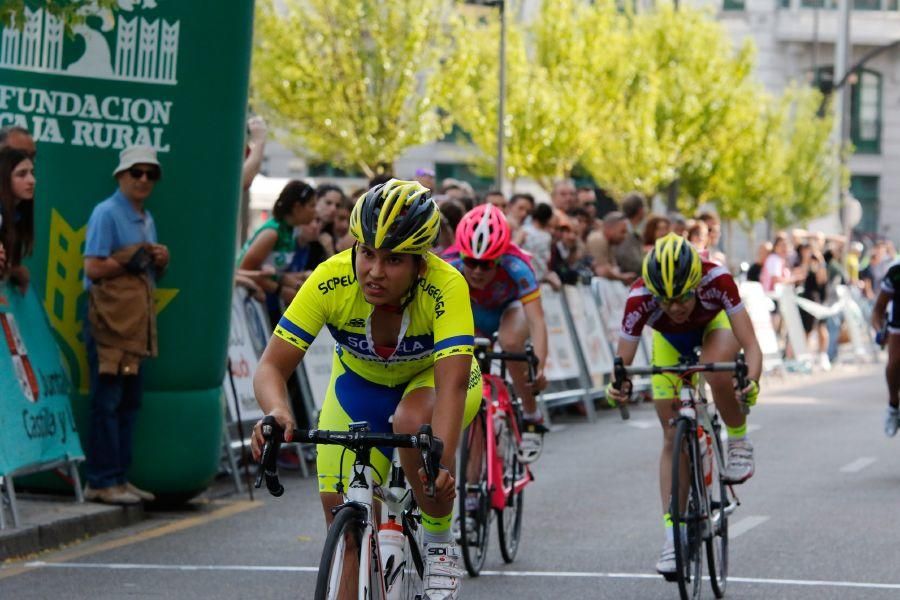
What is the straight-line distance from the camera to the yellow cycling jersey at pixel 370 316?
6.19 meters

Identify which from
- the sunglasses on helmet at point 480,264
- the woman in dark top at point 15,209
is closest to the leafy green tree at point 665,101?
the woman in dark top at point 15,209

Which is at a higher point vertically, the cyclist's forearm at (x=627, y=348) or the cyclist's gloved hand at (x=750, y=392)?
the cyclist's forearm at (x=627, y=348)

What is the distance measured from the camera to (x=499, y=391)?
398 inches

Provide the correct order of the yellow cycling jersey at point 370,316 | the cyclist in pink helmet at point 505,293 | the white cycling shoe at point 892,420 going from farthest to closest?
1. the white cycling shoe at point 892,420
2. the cyclist in pink helmet at point 505,293
3. the yellow cycling jersey at point 370,316

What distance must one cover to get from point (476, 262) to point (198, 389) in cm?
241

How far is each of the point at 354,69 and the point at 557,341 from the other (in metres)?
19.6

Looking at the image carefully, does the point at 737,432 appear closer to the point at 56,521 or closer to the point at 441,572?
the point at 441,572

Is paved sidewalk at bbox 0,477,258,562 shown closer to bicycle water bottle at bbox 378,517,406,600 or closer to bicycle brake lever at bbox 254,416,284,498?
bicycle water bottle at bbox 378,517,406,600

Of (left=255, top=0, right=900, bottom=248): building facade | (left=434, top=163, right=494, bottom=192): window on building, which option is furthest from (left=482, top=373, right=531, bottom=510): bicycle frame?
(left=255, top=0, right=900, bottom=248): building facade

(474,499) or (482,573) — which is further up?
(474,499)

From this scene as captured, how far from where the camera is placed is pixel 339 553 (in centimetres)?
→ 556

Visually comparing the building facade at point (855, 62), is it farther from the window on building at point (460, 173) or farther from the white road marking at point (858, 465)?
the white road marking at point (858, 465)

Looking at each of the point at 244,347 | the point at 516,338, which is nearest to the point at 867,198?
the point at 244,347

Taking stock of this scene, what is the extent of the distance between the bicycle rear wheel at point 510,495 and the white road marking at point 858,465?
17.4 ft
